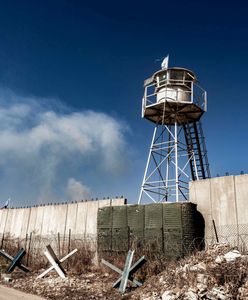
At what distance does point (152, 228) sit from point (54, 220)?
23.1 ft

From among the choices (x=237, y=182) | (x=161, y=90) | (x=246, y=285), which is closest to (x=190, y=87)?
(x=161, y=90)

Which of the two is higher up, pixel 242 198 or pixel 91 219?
pixel 242 198

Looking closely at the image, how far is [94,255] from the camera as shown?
14.5m

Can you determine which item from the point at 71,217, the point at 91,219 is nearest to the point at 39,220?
the point at 71,217

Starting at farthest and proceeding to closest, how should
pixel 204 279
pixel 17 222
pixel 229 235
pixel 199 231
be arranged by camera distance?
1. pixel 17 222
2. pixel 199 231
3. pixel 229 235
4. pixel 204 279

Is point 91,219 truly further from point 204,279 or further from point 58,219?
point 204,279

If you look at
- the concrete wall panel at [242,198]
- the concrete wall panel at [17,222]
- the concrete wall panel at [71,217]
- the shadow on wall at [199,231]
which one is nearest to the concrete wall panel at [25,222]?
the concrete wall panel at [17,222]

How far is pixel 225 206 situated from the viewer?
12.0 metres

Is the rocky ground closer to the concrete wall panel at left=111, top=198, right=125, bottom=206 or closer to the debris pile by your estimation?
the debris pile

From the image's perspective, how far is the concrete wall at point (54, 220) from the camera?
1582cm

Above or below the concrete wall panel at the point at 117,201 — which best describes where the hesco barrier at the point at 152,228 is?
below

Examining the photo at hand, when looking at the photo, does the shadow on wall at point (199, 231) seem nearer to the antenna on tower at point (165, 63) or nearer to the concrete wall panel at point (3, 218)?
the antenna on tower at point (165, 63)

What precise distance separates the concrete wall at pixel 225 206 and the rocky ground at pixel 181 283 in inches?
32.1

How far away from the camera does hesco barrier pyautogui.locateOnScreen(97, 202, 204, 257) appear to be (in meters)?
11.9
